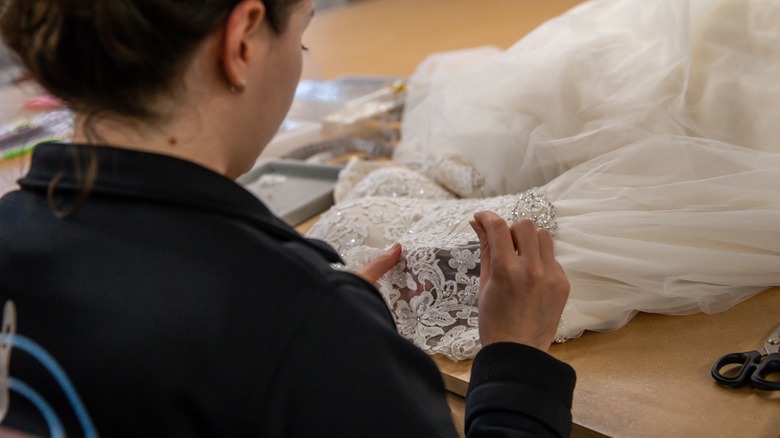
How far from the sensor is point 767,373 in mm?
652

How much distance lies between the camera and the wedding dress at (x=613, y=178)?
75 cm

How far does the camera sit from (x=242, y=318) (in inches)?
17.0

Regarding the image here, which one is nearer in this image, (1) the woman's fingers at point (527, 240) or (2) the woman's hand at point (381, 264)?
(1) the woman's fingers at point (527, 240)

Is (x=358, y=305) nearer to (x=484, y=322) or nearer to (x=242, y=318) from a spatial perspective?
(x=242, y=318)

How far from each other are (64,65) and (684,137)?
619 millimetres

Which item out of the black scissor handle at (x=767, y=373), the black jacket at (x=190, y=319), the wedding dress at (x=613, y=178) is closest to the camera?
the black jacket at (x=190, y=319)

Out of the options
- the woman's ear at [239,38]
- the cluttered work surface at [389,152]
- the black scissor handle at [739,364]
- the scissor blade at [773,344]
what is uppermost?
the woman's ear at [239,38]

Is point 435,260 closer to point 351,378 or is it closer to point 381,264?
point 381,264

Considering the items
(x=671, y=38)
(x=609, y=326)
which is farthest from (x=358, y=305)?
(x=671, y=38)

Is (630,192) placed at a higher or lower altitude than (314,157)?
higher

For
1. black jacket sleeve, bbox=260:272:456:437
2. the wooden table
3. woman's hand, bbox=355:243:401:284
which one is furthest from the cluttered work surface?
black jacket sleeve, bbox=260:272:456:437

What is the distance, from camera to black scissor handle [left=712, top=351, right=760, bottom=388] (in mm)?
648

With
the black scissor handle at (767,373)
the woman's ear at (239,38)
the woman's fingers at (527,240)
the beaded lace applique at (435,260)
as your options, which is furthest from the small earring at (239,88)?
the black scissor handle at (767,373)

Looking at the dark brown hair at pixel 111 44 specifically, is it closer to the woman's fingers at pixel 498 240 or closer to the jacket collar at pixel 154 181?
the jacket collar at pixel 154 181
